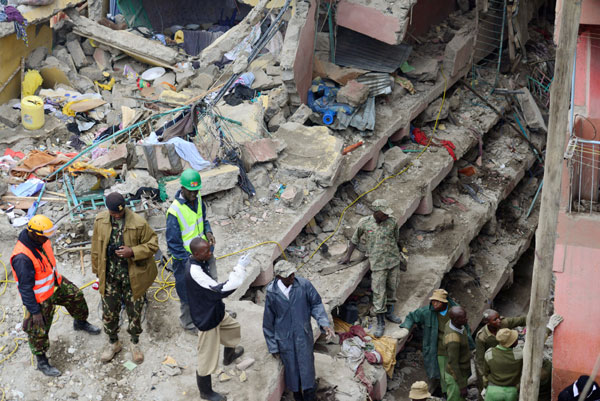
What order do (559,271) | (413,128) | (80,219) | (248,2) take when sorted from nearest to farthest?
(559,271)
(80,219)
(413,128)
(248,2)

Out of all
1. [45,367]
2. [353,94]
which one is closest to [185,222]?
[45,367]

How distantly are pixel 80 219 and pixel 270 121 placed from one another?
3.55 metres

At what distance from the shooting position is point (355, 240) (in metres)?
9.39

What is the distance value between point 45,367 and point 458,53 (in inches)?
373

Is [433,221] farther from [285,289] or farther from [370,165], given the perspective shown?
[285,289]

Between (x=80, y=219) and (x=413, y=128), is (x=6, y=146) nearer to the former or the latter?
(x=80, y=219)

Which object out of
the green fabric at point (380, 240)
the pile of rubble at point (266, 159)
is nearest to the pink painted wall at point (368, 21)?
the pile of rubble at point (266, 159)

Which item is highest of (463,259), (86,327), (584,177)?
(584,177)

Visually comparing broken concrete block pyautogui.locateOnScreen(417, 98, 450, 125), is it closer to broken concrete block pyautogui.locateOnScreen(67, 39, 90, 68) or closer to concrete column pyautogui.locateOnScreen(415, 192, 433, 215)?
concrete column pyautogui.locateOnScreen(415, 192, 433, 215)

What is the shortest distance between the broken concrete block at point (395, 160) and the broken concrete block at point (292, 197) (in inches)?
86.3

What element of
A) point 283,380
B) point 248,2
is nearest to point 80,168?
point 283,380

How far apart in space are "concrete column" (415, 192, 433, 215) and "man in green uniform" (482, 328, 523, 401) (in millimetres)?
4054

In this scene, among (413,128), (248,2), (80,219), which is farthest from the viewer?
(248,2)

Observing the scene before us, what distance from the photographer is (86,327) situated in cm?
790
